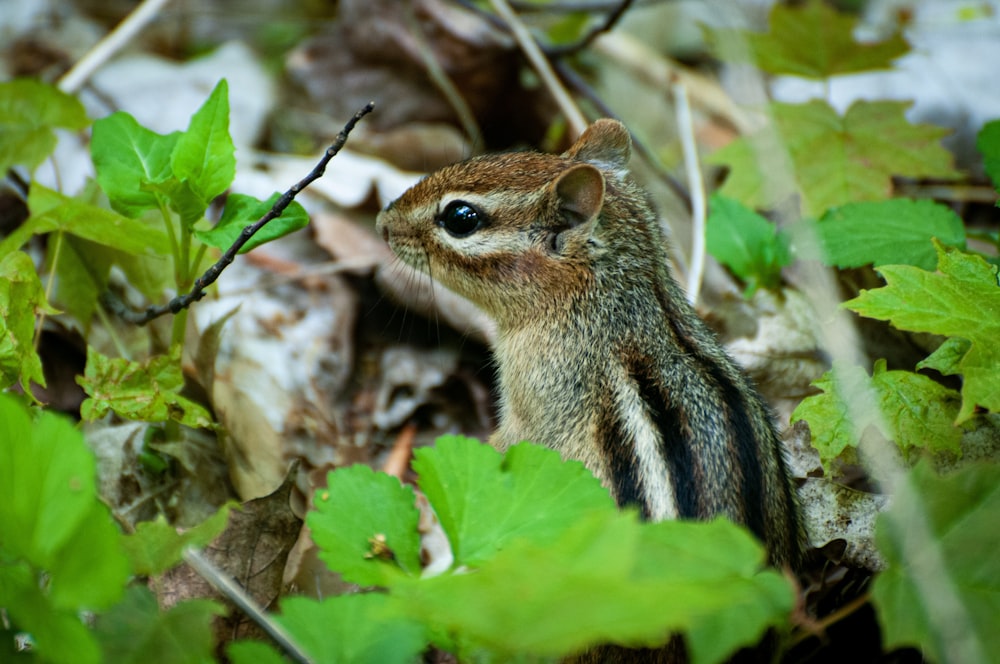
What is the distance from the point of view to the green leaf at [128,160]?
2.64 metres

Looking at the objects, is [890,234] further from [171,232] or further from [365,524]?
[171,232]

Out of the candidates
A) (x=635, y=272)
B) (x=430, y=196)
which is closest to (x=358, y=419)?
(x=430, y=196)

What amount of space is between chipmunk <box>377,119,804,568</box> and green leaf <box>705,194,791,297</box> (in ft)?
1.15

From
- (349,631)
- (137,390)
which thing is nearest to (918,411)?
(349,631)

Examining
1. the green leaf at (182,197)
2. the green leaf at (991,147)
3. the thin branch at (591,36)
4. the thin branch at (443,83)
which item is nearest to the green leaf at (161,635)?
the green leaf at (182,197)

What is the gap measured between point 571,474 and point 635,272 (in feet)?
3.84

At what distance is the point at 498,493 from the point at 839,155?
8.45 feet

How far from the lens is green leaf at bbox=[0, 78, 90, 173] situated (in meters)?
3.17

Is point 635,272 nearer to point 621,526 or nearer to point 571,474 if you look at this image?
point 571,474

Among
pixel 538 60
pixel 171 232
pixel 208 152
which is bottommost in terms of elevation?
pixel 171 232

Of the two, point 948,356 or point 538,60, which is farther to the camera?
point 538,60

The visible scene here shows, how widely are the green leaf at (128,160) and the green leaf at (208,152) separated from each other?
0.09m

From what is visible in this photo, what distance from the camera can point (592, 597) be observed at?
1.40 m

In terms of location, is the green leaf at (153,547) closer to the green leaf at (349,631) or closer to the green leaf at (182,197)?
the green leaf at (349,631)
